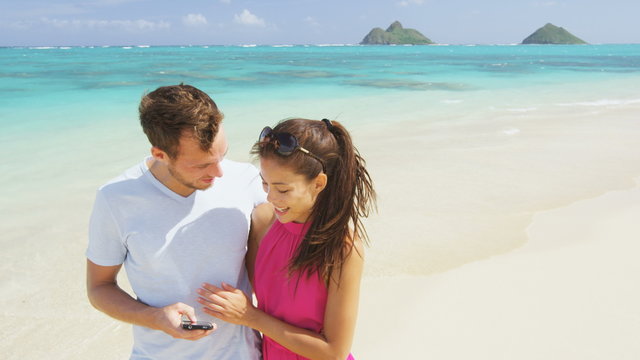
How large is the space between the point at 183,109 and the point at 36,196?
18.8ft

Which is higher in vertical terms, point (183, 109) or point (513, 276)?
point (183, 109)

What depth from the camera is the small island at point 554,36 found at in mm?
189750

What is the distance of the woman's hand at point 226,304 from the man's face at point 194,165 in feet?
1.15

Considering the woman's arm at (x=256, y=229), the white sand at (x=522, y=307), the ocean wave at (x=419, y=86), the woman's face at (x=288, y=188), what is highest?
the woman's face at (x=288, y=188)

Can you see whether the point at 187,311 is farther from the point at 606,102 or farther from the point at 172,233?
the point at 606,102

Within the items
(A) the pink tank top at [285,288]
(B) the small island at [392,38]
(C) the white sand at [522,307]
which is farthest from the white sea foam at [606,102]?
(B) the small island at [392,38]

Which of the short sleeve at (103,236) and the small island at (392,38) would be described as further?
the small island at (392,38)

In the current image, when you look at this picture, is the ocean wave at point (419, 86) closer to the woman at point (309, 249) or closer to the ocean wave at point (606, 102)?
the ocean wave at point (606, 102)

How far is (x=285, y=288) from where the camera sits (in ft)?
6.07

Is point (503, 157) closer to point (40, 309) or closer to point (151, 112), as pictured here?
point (40, 309)

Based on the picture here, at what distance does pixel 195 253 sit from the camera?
1.84m

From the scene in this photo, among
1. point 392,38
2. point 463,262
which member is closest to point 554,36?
point 392,38

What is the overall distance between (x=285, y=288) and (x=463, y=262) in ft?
9.76

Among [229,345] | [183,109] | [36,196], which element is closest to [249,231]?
[229,345]
